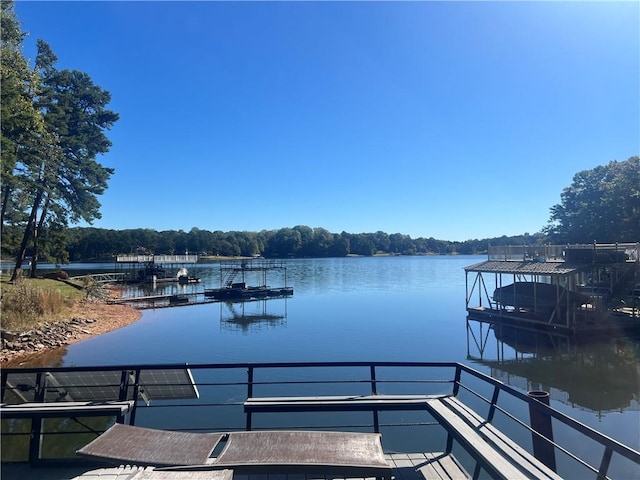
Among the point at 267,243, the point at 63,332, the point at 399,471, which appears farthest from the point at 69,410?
the point at 267,243

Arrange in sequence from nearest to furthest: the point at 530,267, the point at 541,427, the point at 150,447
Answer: the point at 150,447 < the point at 541,427 < the point at 530,267

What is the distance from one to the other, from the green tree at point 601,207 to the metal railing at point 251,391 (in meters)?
29.7

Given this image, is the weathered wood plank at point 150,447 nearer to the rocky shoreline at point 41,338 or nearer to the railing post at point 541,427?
the railing post at point 541,427

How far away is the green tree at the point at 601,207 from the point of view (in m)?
34.5

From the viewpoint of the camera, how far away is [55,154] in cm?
2684

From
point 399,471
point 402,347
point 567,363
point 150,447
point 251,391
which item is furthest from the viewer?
point 402,347

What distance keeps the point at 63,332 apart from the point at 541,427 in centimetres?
2002

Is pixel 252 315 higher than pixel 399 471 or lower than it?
lower

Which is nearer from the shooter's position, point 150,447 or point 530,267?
point 150,447

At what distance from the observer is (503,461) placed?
11.3 ft

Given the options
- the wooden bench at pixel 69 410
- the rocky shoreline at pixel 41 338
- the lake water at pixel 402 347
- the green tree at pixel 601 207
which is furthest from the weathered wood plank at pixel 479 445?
the green tree at pixel 601 207

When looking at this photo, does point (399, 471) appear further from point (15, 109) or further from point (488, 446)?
point (15, 109)

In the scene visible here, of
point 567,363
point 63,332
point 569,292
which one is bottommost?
point 567,363

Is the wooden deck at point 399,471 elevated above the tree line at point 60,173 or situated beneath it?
situated beneath
